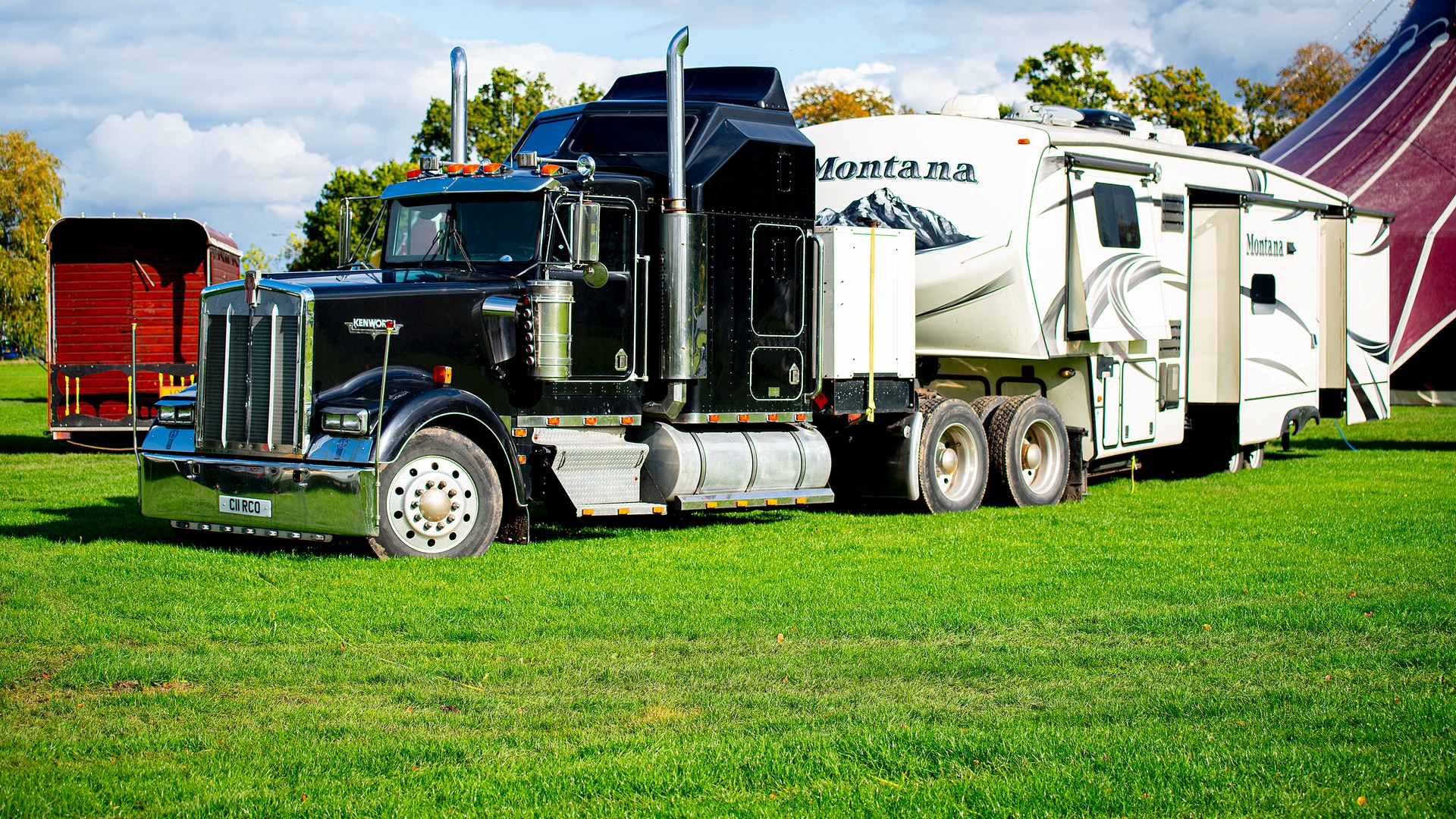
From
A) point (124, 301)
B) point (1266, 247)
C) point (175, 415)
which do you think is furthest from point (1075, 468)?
point (124, 301)

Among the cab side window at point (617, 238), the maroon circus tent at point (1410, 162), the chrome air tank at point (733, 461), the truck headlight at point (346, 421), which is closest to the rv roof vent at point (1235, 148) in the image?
the maroon circus tent at point (1410, 162)

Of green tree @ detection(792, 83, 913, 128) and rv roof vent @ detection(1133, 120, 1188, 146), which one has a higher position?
green tree @ detection(792, 83, 913, 128)

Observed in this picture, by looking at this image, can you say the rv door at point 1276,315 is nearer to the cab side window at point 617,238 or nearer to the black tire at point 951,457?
the black tire at point 951,457

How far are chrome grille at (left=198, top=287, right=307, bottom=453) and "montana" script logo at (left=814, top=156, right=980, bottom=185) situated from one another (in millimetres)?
6528

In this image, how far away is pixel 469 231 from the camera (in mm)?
12062

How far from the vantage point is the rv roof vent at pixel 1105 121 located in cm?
1698

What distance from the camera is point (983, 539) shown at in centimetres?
1242

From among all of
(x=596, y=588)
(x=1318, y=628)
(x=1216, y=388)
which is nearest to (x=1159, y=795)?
(x=1318, y=628)

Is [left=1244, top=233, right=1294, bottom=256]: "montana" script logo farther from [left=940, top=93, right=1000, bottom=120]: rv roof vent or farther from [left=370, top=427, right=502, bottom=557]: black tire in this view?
[left=370, top=427, right=502, bottom=557]: black tire

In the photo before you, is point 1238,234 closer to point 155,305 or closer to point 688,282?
point 688,282

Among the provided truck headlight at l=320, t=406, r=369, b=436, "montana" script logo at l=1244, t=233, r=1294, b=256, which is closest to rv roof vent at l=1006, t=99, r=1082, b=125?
"montana" script logo at l=1244, t=233, r=1294, b=256

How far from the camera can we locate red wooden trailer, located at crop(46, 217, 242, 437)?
66.3 ft

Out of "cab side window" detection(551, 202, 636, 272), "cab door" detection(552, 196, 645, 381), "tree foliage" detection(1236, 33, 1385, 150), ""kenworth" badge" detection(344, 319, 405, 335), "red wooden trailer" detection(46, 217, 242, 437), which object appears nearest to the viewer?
""kenworth" badge" detection(344, 319, 405, 335)

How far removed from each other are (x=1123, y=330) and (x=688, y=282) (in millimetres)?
5810
